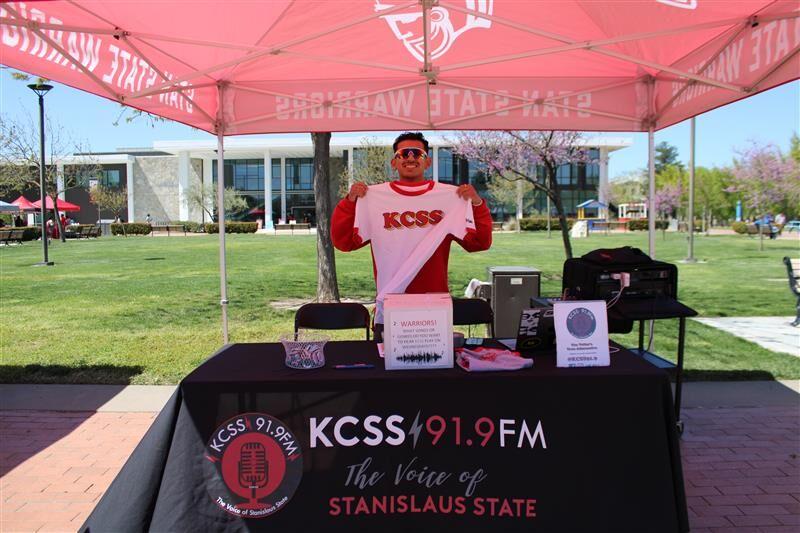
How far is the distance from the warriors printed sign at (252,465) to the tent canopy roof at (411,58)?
2.41m

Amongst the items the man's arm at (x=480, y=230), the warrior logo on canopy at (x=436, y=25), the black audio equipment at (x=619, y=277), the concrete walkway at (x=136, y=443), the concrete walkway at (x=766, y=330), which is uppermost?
the warrior logo on canopy at (x=436, y=25)

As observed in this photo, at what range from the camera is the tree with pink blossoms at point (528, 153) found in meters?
10.7

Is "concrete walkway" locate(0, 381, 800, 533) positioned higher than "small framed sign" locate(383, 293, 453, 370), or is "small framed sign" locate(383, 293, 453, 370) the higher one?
"small framed sign" locate(383, 293, 453, 370)

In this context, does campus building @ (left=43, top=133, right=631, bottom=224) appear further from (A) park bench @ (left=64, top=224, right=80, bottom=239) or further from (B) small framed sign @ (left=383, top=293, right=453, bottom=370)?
(B) small framed sign @ (left=383, top=293, right=453, bottom=370)

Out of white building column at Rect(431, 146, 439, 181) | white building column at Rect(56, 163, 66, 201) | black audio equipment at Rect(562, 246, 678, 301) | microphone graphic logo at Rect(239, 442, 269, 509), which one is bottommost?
microphone graphic logo at Rect(239, 442, 269, 509)

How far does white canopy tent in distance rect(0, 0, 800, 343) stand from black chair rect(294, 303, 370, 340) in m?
1.63

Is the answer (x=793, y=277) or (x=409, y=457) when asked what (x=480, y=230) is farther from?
(x=793, y=277)

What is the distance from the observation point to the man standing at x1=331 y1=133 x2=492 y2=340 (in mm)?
3752

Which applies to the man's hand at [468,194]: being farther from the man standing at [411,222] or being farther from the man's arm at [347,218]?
the man's arm at [347,218]

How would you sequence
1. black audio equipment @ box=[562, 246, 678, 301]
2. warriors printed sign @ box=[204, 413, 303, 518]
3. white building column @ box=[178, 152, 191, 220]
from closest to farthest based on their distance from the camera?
warriors printed sign @ box=[204, 413, 303, 518] < black audio equipment @ box=[562, 246, 678, 301] < white building column @ box=[178, 152, 191, 220]

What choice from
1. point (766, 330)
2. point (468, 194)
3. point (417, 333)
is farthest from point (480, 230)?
point (766, 330)

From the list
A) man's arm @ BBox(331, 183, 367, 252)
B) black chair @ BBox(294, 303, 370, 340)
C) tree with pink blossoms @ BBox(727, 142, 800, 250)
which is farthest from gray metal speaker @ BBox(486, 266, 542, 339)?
tree with pink blossoms @ BBox(727, 142, 800, 250)

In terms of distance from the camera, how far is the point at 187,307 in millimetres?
10766

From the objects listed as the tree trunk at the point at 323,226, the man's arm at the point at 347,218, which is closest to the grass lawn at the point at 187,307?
the tree trunk at the point at 323,226
